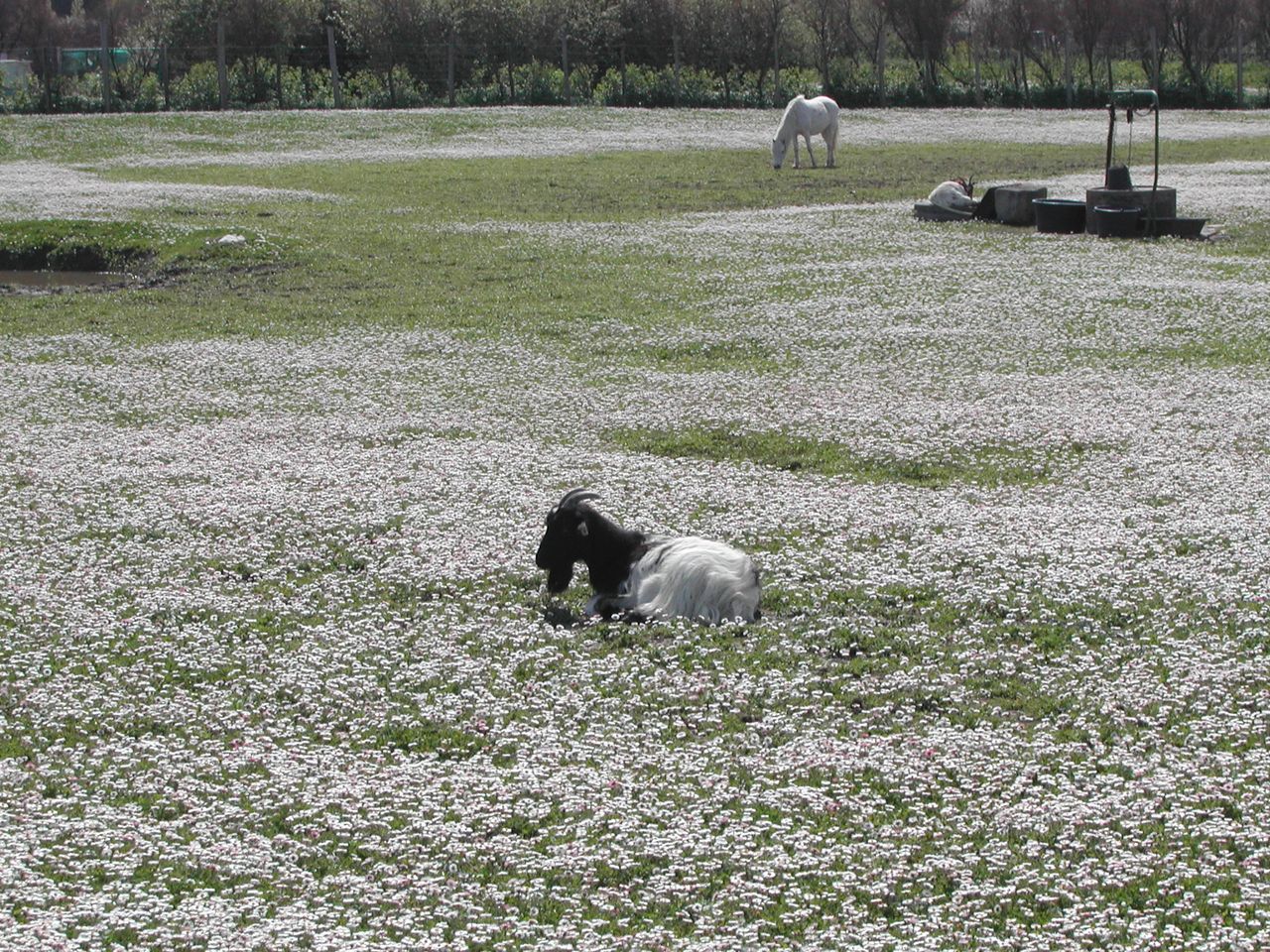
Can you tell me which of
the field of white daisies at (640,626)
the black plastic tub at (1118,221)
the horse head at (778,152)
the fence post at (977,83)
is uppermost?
the fence post at (977,83)

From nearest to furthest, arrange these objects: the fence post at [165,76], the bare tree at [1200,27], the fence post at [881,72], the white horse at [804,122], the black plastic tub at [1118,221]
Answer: the black plastic tub at [1118,221] < the white horse at [804,122] < the fence post at [165,76] < the fence post at [881,72] < the bare tree at [1200,27]

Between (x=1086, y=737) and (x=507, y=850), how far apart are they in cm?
256

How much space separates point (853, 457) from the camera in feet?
37.7

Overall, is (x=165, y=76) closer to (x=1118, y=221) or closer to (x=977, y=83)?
(x=977, y=83)

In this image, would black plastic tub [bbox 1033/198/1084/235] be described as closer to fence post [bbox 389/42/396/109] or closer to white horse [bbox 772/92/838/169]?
white horse [bbox 772/92/838/169]

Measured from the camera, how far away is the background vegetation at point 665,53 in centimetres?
5566

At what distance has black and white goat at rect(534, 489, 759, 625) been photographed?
8.09 m

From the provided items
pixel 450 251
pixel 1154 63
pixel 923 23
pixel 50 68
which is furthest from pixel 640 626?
pixel 923 23

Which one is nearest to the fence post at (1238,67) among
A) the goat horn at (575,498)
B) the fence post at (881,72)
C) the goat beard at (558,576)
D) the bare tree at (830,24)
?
the fence post at (881,72)

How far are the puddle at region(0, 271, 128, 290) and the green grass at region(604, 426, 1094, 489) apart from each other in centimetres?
1203

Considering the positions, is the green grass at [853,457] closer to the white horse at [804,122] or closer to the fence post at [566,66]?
the white horse at [804,122]

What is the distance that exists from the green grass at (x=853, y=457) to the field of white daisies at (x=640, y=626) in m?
0.07

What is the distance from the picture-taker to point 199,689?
7.36m

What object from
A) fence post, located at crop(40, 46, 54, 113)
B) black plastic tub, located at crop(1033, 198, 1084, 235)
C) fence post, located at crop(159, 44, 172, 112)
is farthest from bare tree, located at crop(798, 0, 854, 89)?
black plastic tub, located at crop(1033, 198, 1084, 235)
